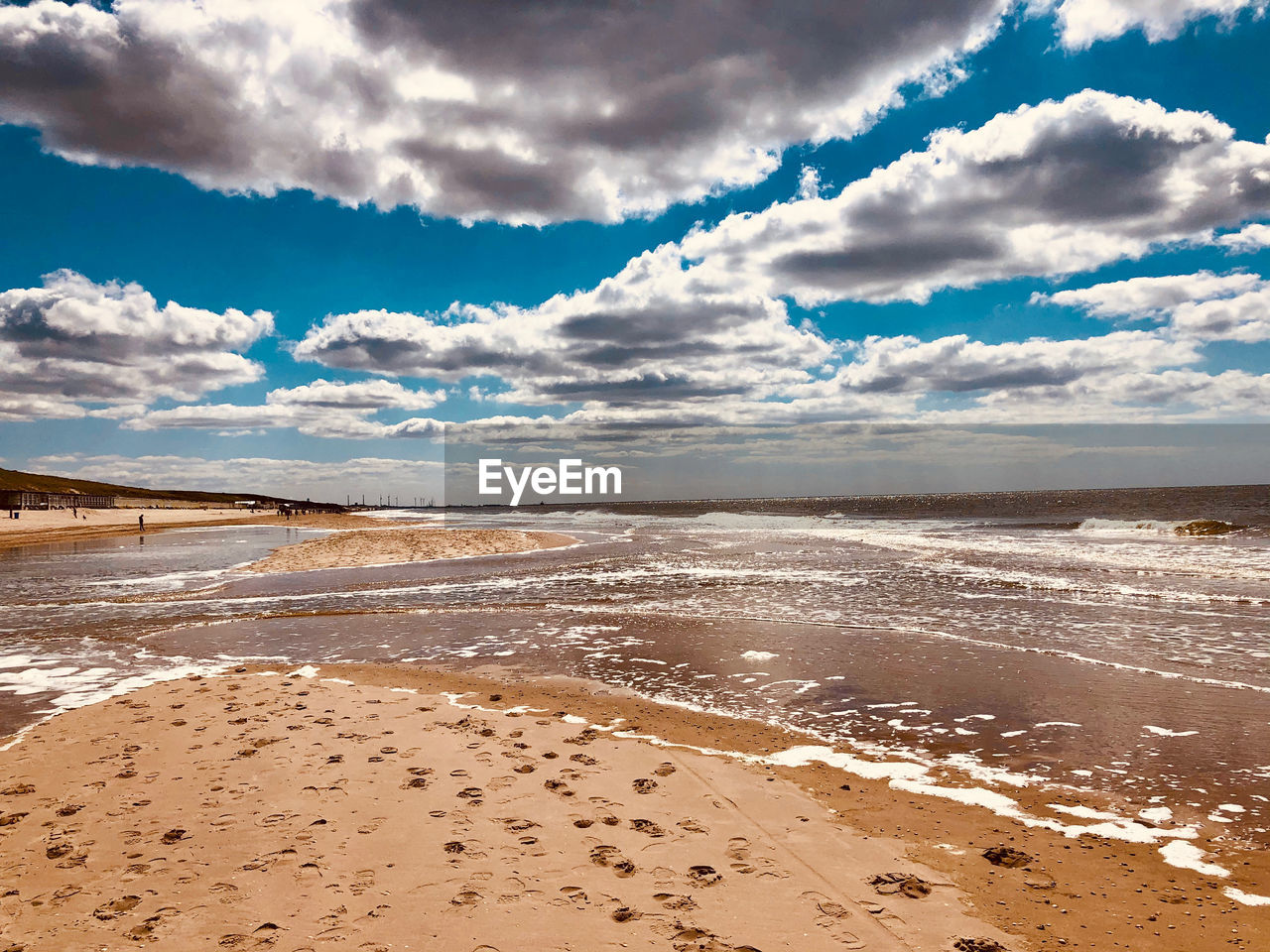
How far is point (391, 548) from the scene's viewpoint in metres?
38.8

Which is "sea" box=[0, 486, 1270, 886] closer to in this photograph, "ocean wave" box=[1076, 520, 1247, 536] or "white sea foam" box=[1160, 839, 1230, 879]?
"white sea foam" box=[1160, 839, 1230, 879]

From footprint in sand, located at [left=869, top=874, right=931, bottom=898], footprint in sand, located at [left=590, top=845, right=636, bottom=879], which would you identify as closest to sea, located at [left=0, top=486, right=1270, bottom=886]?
footprint in sand, located at [left=869, top=874, right=931, bottom=898]

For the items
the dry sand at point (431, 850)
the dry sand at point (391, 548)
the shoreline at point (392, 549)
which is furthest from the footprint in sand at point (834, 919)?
the dry sand at point (391, 548)

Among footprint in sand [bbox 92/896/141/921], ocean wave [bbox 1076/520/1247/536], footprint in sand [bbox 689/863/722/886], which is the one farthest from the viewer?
ocean wave [bbox 1076/520/1247/536]

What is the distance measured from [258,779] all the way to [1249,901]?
884cm

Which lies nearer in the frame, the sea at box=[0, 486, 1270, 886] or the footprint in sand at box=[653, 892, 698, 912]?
the footprint in sand at box=[653, 892, 698, 912]

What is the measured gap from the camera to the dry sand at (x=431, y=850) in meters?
4.63

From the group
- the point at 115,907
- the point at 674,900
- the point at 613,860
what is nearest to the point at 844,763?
the point at 613,860

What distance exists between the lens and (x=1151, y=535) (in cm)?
4562

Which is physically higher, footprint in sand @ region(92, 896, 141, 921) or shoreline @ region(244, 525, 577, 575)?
footprint in sand @ region(92, 896, 141, 921)

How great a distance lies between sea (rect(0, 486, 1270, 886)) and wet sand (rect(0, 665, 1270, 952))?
4.20 feet

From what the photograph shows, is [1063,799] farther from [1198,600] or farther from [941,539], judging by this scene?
[941,539]

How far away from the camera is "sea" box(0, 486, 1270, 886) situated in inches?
312

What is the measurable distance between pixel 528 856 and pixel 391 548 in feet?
117
